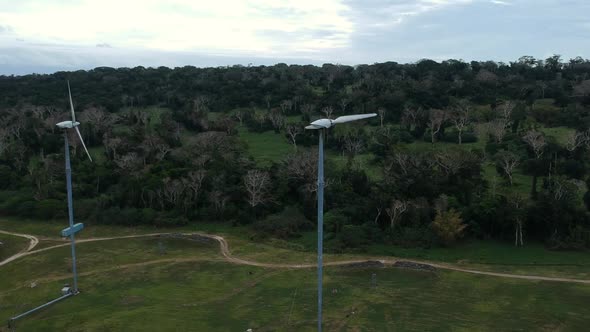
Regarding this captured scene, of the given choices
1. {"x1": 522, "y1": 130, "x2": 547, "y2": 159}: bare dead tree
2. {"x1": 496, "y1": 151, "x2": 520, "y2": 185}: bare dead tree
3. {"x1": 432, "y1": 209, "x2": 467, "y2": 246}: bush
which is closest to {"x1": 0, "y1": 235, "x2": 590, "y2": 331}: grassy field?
{"x1": 432, "y1": 209, "x2": 467, "y2": 246}: bush

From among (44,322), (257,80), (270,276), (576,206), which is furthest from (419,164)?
(257,80)

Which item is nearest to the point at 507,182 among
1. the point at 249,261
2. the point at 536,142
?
the point at 536,142

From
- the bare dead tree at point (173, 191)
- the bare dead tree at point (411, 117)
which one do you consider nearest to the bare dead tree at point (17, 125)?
the bare dead tree at point (173, 191)

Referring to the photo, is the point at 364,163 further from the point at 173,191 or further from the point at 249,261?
the point at 249,261

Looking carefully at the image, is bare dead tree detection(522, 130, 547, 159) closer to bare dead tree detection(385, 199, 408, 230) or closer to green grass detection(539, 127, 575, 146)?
green grass detection(539, 127, 575, 146)

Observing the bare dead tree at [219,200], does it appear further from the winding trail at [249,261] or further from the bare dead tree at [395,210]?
the bare dead tree at [395,210]

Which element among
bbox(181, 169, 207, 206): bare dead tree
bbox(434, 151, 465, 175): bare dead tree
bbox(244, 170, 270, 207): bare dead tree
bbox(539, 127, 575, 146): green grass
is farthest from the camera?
bbox(539, 127, 575, 146): green grass
